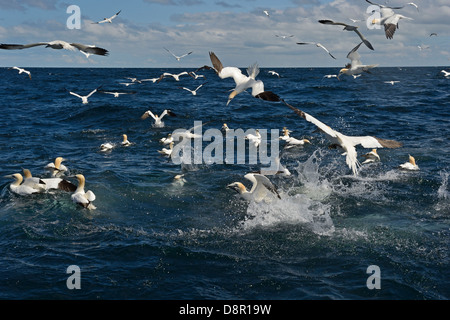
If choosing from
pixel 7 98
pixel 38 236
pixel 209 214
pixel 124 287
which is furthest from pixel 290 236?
pixel 7 98

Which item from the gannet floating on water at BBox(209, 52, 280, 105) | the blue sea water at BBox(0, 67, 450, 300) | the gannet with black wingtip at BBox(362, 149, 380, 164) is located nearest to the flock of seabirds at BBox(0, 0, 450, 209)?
the gannet floating on water at BBox(209, 52, 280, 105)

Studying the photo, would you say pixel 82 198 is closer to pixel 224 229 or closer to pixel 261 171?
pixel 224 229

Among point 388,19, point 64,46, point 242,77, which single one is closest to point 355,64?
point 388,19

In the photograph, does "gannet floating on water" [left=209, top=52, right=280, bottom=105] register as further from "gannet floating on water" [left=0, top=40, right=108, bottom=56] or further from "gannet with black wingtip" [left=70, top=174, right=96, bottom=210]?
"gannet with black wingtip" [left=70, top=174, right=96, bottom=210]


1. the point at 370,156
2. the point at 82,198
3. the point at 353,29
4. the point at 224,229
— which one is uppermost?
the point at 353,29

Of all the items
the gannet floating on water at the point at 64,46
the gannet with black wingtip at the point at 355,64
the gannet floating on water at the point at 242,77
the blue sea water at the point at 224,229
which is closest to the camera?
the gannet floating on water at the point at 64,46

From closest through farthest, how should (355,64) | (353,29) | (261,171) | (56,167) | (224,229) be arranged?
(224,229)
(353,29)
(261,171)
(355,64)
(56,167)

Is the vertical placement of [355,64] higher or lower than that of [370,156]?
higher

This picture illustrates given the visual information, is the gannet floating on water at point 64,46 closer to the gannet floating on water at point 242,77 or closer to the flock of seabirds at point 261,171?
the flock of seabirds at point 261,171

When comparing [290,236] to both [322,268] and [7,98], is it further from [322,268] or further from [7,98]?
[7,98]

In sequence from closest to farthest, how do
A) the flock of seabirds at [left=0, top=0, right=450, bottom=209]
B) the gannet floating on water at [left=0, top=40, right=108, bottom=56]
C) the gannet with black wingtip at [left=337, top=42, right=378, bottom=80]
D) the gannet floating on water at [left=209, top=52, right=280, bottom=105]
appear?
the gannet floating on water at [left=0, top=40, right=108, bottom=56] → the flock of seabirds at [left=0, top=0, right=450, bottom=209] → the gannet floating on water at [left=209, top=52, right=280, bottom=105] → the gannet with black wingtip at [left=337, top=42, right=378, bottom=80]

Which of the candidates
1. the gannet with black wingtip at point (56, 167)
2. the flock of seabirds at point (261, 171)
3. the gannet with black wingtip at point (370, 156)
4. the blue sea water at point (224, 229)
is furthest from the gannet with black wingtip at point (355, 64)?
the gannet with black wingtip at point (56, 167)

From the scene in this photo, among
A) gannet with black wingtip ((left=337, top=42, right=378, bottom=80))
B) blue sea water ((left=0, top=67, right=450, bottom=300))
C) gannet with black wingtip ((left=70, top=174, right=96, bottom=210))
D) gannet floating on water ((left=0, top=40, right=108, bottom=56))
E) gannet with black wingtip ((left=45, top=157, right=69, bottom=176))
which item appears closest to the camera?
gannet floating on water ((left=0, top=40, right=108, bottom=56))

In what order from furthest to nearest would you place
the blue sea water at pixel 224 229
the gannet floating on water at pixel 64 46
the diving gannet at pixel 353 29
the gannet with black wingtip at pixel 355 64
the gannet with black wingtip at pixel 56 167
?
the gannet with black wingtip at pixel 56 167 → the gannet with black wingtip at pixel 355 64 → the diving gannet at pixel 353 29 → the blue sea water at pixel 224 229 → the gannet floating on water at pixel 64 46
